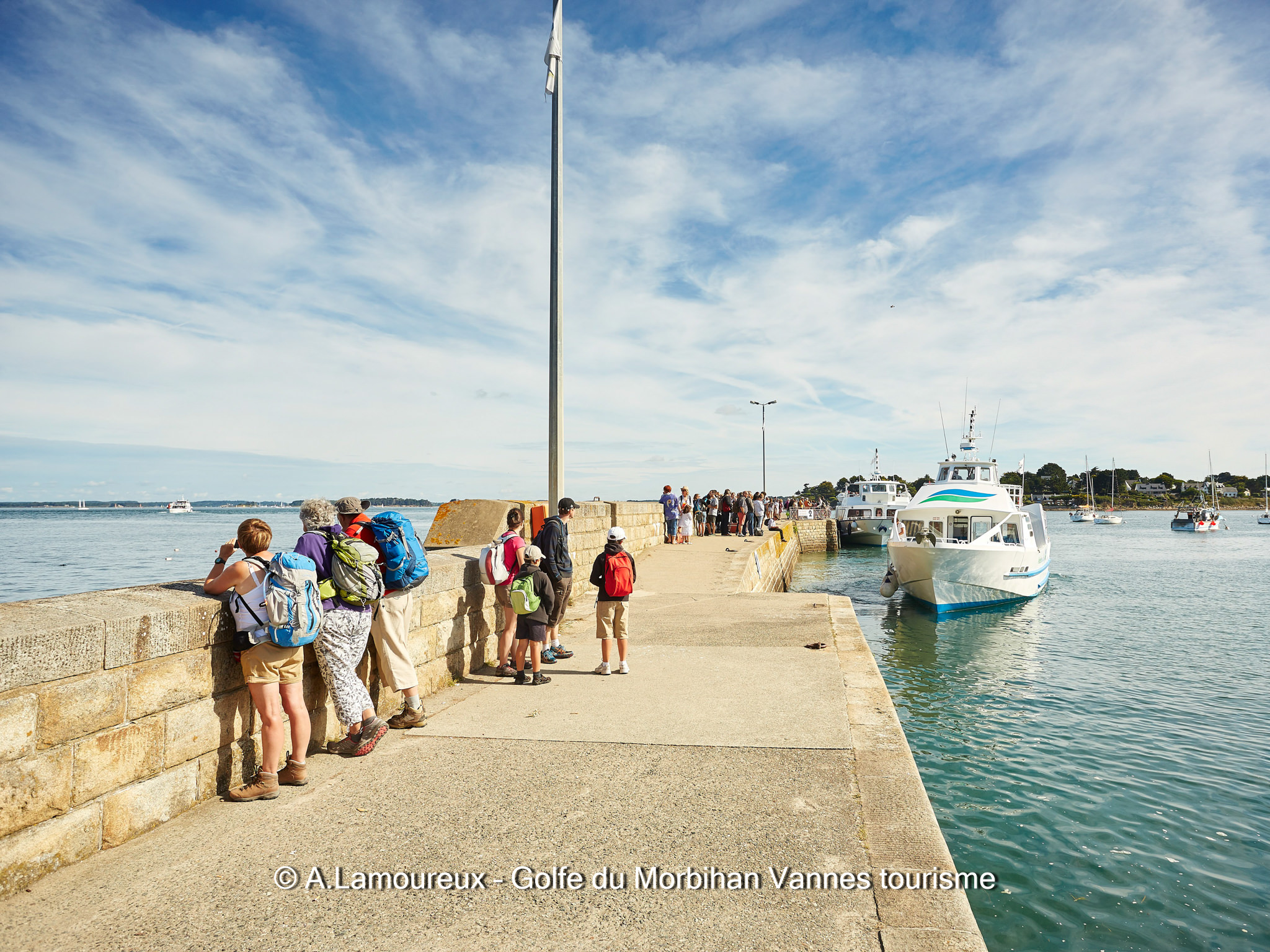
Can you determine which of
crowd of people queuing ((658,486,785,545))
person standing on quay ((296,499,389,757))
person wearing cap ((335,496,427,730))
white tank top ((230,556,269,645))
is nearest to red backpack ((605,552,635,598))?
person wearing cap ((335,496,427,730))

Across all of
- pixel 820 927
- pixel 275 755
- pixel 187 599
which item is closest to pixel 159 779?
pixel 275 755

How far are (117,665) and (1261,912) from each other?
24.2 ft

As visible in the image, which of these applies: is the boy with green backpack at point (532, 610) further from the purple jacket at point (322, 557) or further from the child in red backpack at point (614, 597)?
the purple jacket at point (322, 557)

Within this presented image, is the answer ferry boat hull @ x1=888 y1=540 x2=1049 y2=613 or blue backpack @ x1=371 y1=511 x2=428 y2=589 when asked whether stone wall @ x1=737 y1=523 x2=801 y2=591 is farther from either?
blue backpack @ x1=371 y1=511 x2=428 y2=589

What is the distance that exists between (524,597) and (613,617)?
1.04 metres

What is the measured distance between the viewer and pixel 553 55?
9719mm

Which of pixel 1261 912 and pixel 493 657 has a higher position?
pixel 493 657

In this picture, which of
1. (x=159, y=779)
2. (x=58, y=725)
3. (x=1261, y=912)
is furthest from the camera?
(x=1261, y=912)

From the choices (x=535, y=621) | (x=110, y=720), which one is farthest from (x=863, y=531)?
(x=110, y=720)

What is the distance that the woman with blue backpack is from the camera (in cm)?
388

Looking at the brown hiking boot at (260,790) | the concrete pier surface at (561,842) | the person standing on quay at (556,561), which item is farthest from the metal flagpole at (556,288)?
the brown hiking boot at (260,790)

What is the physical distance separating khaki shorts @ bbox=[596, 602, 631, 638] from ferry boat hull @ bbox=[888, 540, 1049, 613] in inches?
565

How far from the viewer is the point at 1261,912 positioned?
5059mm

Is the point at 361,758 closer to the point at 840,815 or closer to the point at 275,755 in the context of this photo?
the point at 275,755
